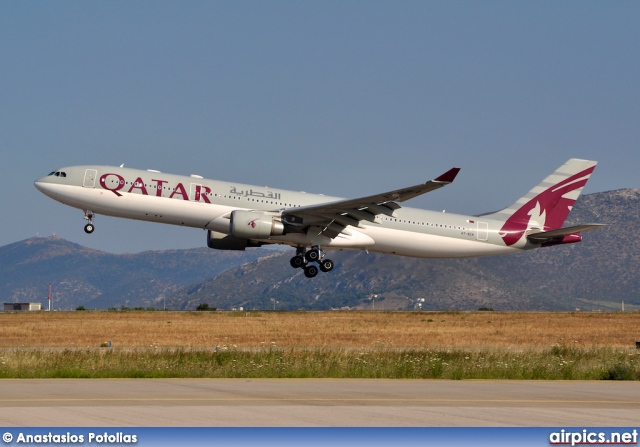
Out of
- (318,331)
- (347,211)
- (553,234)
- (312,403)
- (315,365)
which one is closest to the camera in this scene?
(312,403)

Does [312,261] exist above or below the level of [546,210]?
below

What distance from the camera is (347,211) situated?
1766 inches

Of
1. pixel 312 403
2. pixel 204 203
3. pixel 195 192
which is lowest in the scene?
pixel 312 403

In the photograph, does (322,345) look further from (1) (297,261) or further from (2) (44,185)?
(2) (44,185)

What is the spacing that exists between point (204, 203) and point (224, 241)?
3189mm

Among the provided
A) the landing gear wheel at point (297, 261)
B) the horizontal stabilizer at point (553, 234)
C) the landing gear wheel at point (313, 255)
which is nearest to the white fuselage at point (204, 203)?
the landing gear wheel at point (313, 255)

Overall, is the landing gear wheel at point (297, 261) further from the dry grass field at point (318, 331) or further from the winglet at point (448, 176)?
the winglet at point (448, 176)

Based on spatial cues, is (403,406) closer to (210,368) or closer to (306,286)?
(210,368)

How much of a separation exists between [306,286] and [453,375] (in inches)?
4194

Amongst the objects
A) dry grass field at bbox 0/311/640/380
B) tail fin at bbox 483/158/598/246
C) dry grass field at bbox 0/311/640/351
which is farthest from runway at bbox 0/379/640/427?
tail fin at bbox 483/158/598/246

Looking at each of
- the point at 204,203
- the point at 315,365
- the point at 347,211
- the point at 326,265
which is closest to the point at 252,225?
the point at 204,203

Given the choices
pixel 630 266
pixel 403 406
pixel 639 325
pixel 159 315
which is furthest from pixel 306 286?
pixel 403 406

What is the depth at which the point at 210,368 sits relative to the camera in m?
25.1

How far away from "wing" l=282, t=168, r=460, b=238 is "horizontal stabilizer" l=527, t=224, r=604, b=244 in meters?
8.62
